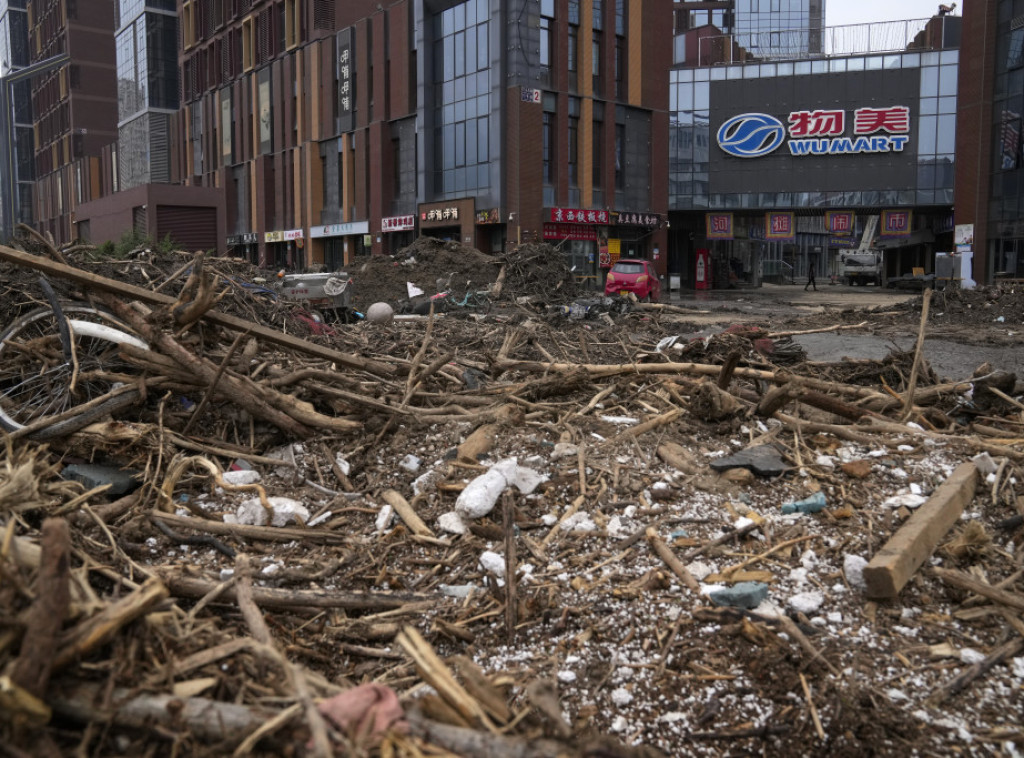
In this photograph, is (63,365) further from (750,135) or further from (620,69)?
(750,135)

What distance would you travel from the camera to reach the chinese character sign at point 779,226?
47.9 meters

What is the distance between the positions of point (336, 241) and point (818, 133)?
27.9m

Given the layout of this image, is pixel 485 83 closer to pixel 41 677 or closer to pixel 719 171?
pixel 719 171

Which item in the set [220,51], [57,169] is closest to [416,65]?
[220,51]

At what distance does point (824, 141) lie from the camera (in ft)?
153

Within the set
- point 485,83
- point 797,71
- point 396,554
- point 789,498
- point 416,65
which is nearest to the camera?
point 396,554

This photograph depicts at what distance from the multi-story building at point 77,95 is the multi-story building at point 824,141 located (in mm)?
59545

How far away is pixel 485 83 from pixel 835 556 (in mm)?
36728

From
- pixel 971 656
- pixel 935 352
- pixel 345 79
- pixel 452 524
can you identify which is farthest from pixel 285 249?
pixel 971 656

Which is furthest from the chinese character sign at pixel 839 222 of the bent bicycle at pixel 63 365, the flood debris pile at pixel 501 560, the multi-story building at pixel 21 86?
the multi-story building at pixel 21 86

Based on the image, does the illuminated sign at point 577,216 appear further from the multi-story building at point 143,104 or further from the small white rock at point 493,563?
the small white rock at point 493,563

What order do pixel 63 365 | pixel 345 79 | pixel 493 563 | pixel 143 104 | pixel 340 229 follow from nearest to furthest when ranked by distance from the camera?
pixel 493 563 < pixel 63 365 < pixel 345 79 < pixel 340 229 < pixel 143 104

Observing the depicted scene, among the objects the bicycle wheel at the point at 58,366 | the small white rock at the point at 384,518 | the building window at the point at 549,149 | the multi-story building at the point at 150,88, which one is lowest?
the small white rock at the point at 384,518

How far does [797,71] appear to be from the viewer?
1853 inches
